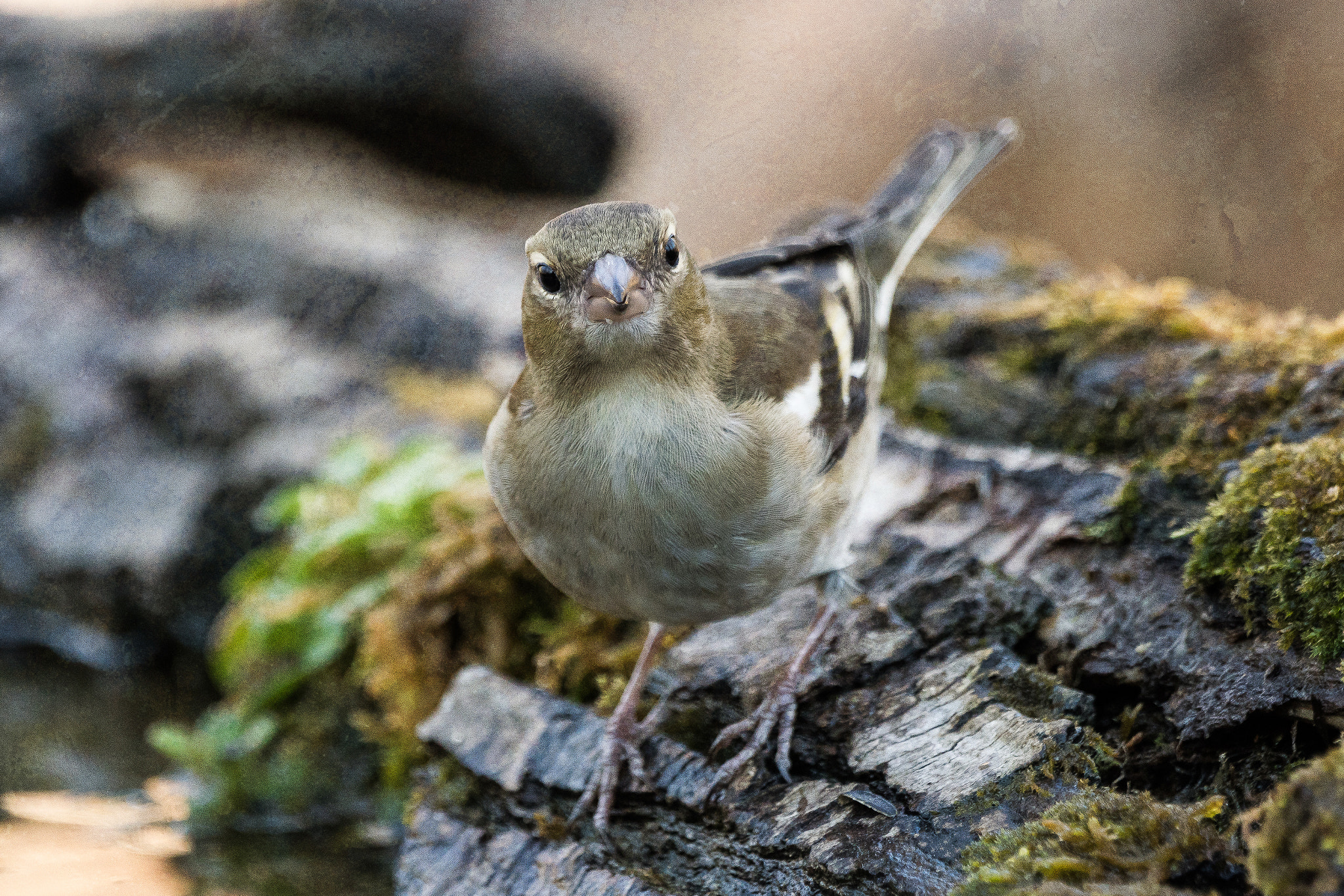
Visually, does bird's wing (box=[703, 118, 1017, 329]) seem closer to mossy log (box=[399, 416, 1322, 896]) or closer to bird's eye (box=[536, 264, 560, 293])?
mossy log (box=[399, 416, 1322, 896])

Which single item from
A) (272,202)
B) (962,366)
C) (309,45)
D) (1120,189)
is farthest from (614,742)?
(309,45)

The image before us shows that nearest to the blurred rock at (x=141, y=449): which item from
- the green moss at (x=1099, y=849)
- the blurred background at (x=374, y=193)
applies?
the blurred background at (x=374, y=193)

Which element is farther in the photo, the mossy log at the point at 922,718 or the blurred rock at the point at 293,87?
the blurred rock at the point at 293,87

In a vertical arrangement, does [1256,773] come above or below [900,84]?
below

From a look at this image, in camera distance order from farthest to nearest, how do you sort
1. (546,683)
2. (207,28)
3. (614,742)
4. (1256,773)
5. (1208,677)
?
(207,28) → (546,683) → (614,742) → (1208,677) → (1256,773)

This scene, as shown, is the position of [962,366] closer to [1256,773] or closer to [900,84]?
[1256,773]

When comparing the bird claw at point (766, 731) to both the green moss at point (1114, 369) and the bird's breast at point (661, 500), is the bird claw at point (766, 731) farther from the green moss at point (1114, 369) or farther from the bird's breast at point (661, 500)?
the green moss at point (1114, 369)

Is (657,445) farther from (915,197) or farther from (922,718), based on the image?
(915,197)
